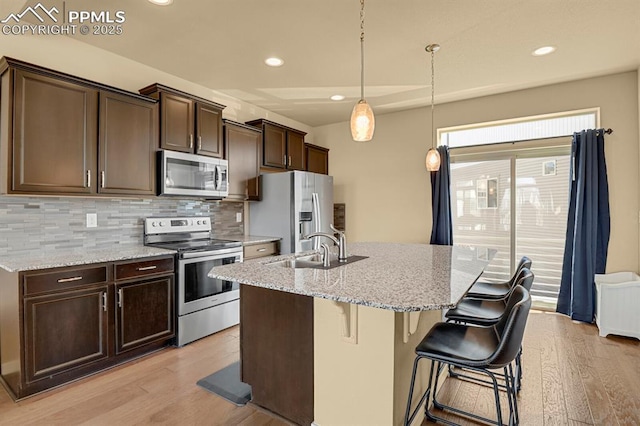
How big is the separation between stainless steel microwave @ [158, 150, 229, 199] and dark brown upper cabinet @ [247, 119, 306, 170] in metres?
0.81

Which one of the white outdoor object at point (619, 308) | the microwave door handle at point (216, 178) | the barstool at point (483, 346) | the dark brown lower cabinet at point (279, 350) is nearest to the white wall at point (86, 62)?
Result: the microwave door handle at point (216, 178)

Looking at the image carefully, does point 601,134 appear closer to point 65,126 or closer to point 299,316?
point 299,316

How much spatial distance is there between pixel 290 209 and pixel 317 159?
1.66 meters

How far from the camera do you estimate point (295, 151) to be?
4727 millimetres

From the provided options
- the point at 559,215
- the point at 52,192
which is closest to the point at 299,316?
the point at 52,192

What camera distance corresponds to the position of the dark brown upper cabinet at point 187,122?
3.09 metres

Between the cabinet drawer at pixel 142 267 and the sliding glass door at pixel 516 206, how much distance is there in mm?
3635

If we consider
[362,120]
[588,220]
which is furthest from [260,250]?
[588,220]

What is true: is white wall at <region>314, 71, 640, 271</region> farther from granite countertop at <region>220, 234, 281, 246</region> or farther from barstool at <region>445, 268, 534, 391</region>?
barstool at <region>445, 268, 534, 391</region>

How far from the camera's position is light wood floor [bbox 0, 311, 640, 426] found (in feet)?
6.40

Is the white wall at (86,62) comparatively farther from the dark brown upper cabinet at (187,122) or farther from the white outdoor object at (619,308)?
the white outdoor object at (619,308)

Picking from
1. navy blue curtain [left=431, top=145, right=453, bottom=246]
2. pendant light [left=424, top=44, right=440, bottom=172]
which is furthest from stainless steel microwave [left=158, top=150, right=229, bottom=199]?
navy blue curtain [left=431, top=145, right=453, bottom=246]

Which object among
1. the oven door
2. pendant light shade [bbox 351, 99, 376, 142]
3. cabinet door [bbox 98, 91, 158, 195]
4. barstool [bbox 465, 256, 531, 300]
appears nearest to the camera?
pendant light shade [bbox 351, 99, 376, 142]

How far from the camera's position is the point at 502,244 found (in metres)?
4.27
